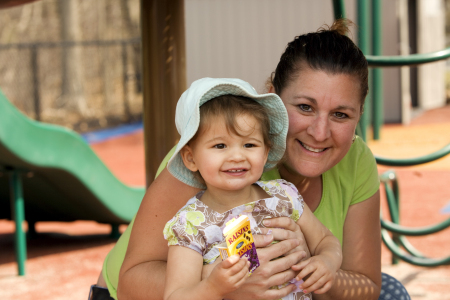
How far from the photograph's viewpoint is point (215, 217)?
1.70m

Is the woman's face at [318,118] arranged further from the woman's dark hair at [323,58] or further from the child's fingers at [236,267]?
the child's fingers at [236,267]

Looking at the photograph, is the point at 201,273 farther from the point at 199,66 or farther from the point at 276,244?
the point at 199,66

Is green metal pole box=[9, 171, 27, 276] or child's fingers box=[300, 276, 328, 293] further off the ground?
child's fingers box=[300, 276, 328, 293]

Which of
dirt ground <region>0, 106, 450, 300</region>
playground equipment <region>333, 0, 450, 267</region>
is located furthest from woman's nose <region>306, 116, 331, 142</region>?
dirt ground <region>0, 106, 450, 300</region>

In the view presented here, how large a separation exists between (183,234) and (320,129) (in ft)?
1.90

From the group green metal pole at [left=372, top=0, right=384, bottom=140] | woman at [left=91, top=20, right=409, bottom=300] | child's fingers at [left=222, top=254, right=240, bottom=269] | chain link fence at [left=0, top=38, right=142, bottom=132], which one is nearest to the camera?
child's fingers at [left=222, top=254, right=240, bottom=269]

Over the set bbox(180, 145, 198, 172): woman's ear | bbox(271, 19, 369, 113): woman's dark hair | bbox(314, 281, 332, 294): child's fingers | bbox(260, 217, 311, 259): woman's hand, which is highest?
bbox(271, 19, 369, 113): woman's dark hair

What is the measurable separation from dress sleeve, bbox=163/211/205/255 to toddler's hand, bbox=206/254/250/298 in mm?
174

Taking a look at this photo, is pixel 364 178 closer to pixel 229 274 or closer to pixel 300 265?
pixel 300 265

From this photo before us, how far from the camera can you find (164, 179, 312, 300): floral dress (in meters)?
1.64

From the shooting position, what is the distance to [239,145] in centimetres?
167

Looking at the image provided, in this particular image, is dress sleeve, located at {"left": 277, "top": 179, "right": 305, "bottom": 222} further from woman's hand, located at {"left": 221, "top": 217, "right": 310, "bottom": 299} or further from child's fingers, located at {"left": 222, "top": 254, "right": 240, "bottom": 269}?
child's fingers, located at {"left": 222, "top": 254, "right": 240, "bottom": 269}

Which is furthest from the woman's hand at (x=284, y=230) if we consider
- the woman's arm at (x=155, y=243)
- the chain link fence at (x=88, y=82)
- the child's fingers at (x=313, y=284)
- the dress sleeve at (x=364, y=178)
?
the chain link fence at (x=88, y=82)

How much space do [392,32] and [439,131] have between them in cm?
284
